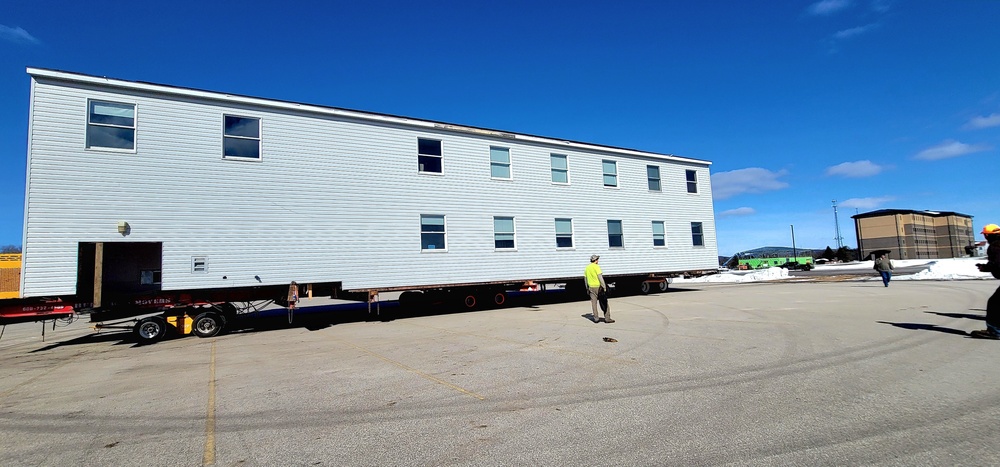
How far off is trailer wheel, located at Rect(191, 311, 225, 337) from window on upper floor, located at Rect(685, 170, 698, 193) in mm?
20957

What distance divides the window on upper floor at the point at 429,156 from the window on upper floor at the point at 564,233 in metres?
5.50

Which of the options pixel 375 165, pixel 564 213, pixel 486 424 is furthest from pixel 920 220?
pixel 486 424

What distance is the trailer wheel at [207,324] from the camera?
13039mm

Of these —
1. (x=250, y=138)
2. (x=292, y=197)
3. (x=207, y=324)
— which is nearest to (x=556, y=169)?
(x=292, y=197)

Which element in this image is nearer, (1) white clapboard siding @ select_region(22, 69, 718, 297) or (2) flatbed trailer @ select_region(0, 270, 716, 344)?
(2) flatbed trailer @ select_region(0, 270, 716, 344)

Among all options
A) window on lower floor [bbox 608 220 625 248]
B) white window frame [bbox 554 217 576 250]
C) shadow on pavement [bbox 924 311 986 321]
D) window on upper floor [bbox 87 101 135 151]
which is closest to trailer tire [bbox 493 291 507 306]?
white window frame [bbox 554 217 576 250]

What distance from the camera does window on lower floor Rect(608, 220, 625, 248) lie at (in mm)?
20766

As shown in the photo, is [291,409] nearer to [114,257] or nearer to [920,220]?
[114,257]

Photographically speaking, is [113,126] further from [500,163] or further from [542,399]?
[542,399]

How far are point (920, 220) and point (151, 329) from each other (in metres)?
101

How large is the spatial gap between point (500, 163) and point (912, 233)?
86.3 m

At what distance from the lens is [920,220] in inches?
3051

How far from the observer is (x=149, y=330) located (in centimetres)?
1246

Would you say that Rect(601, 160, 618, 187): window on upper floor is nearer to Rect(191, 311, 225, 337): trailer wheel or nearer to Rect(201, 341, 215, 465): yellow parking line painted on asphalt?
Rect(191, 311, 225, 337): trailer wheel
